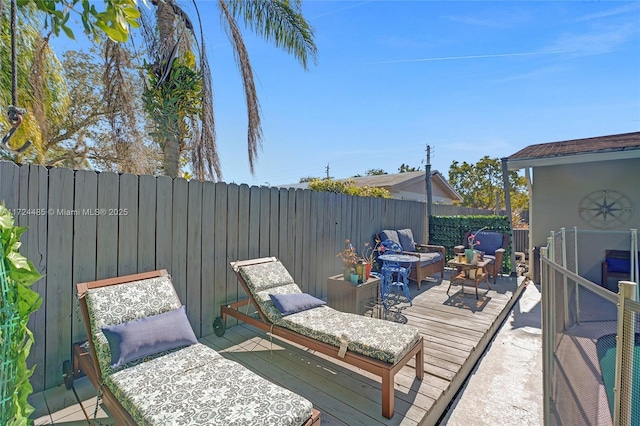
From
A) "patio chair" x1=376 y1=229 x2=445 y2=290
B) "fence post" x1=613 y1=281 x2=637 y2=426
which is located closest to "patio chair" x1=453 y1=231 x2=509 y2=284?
"patio chair" x1=376 y1=229 x2=445 y2=290

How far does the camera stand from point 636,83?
688 centimetres

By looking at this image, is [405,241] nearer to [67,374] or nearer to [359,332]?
[359,332]

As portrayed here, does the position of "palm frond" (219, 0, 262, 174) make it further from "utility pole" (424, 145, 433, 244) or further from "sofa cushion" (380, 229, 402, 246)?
"utility pole" (424, 145, 433, 244)

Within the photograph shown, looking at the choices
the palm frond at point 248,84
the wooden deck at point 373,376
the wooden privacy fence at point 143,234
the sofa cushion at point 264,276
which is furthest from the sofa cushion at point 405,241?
the sofa cushion at point 264,276

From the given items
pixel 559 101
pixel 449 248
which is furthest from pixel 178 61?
pixel 559 101

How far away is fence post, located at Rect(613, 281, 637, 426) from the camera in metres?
1.12

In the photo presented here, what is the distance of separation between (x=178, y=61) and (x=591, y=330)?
6528 millimetres

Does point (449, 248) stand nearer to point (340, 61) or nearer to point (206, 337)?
point (340, 61)

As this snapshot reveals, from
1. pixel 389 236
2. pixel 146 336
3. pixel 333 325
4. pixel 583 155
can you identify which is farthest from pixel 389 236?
pixel 146 336

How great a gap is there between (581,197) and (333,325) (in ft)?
26.3

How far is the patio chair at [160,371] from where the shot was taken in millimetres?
1688

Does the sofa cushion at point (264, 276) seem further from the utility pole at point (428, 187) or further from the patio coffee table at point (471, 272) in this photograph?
the utility pole at point (428, 187)

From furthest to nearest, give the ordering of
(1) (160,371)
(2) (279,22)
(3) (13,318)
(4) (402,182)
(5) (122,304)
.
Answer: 1. (4) (402,182)
2. (2) (279,22)
3. (5) (122,304)
4. (1) (160,371)
5. (3) (13,318)

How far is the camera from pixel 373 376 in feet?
9.34
